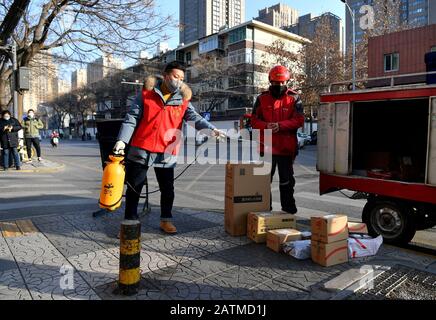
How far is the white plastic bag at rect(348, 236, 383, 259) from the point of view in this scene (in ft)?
13.1

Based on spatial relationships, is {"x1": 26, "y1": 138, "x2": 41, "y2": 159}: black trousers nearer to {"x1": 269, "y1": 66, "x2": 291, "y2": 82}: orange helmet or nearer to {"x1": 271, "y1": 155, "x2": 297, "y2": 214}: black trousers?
Answer: {"x1": 271, "y1": 155, "x2": 297, "y2": 214}: black trousers

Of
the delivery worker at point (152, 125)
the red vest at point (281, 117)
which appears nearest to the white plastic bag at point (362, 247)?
the red vest at point (281, 117)

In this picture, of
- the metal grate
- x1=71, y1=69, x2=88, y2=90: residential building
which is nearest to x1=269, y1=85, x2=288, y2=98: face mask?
the metal grate

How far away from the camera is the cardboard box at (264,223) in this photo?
4445 millimetres

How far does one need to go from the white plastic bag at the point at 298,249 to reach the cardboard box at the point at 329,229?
17cm

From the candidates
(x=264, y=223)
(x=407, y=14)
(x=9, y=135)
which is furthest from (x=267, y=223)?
(x=407, y=14)

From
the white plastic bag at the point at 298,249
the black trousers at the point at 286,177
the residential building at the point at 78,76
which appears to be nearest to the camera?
the white plastic bag at the point at 298,249

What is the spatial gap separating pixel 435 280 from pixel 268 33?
54.4m

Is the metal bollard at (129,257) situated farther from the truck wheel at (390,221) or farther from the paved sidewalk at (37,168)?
the paved sidewalk at (37,168)

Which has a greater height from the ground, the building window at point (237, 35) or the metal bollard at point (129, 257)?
the building window at point (237, 35)

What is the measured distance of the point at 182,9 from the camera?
21.0 meters

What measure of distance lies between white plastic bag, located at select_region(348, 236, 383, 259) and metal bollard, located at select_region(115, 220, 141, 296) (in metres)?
2.25
